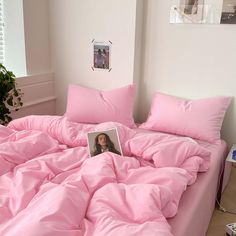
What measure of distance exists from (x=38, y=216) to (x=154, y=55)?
1.77 meters

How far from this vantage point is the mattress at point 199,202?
1.26m

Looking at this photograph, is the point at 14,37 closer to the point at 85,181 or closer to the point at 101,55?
A: the point at 101,55

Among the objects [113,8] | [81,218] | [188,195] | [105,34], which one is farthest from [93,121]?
[81,218]

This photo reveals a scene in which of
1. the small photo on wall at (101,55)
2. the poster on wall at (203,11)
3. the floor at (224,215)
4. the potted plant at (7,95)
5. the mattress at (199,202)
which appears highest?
the poster on wall at (203,11)

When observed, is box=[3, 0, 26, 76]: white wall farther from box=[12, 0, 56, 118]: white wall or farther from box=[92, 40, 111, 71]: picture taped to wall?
box=[92, 40, 111, 71]: picture taped to wall

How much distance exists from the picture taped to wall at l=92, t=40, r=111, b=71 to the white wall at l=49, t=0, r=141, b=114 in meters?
0.03

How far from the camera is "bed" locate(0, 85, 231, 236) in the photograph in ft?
3.55

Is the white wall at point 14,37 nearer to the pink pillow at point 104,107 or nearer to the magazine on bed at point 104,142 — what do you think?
the pink pillow at point 104,107

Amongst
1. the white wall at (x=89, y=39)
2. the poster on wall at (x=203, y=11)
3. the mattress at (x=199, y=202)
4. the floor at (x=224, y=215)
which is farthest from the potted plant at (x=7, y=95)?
the floor at (x=224, y=215)

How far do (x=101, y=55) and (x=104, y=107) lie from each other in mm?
507

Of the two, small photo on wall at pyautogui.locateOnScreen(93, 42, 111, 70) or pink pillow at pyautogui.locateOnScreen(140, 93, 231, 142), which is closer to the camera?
pink pillow at pyautogui.locateOnScreen(140, 93, 231, 142)

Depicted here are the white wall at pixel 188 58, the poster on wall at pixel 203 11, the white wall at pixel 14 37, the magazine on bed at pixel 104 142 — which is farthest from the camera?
the white wall at pixel 14 37

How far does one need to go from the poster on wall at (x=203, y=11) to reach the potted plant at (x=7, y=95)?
4.29 ft

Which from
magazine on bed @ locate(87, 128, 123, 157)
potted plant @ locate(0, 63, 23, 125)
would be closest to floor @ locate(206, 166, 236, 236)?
magazine on bed @ locate(87, 128, 123, 157)
